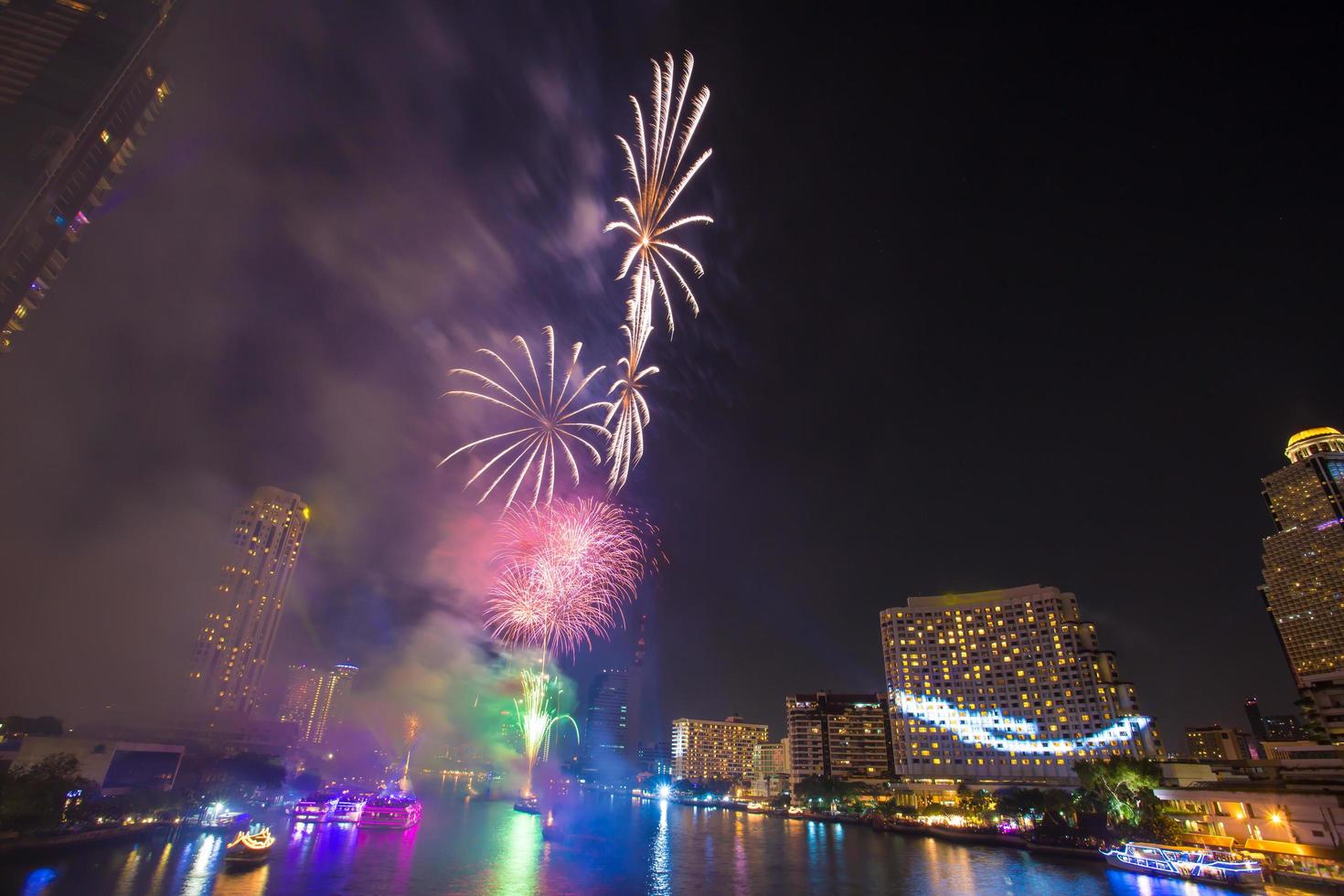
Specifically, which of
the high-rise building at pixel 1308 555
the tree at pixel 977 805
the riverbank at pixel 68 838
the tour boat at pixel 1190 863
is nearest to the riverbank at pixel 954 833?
the tree at pixel 977 805

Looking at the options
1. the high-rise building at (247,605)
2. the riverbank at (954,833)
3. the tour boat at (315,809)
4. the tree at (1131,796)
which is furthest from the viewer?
the high-rise building at (247,605)

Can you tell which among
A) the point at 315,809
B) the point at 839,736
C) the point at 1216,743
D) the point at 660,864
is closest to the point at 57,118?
the point at 660,864

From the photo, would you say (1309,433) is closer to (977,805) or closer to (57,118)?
(977,805)

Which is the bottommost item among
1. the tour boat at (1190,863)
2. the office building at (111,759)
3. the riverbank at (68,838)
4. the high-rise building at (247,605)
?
the riverbank at (68,838)

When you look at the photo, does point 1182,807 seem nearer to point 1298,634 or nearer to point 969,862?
point 969,862

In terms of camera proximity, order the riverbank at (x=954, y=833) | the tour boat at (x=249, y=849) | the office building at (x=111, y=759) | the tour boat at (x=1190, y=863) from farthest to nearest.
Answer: the riverbank at (x=954, y=833) → the office building at (x=111, y=759) → the tour boat at (x=249, y=849) → the tour boat at (x=1190, y=863)

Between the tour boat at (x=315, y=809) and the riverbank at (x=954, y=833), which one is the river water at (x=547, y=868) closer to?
the tour boat at (x=315, y=809)
